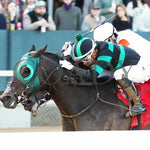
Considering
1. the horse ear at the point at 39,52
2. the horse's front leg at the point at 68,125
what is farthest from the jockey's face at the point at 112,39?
the horse's front leg at the point at 68,125

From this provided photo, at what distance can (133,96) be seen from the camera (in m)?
5.76

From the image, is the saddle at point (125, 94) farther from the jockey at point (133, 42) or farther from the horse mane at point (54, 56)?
the horse mane at point (54, 56)

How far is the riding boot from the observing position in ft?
18.8

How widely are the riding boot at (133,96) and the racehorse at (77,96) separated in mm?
122

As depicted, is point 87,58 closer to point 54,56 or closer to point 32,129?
point 54,56

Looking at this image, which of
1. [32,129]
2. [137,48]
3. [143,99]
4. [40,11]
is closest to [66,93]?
[143,99]

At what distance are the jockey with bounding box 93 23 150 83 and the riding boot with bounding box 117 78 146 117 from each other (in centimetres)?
12

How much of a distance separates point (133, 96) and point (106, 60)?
51 cm

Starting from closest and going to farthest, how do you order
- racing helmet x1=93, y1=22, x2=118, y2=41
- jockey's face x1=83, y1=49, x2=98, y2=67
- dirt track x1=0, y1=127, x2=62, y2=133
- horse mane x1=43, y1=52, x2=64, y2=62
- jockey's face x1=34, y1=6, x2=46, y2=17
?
jockey's face x1=83, y1=49, x2=98, y2=67 < horse mane x1=43, y1=52, x2=64, y2=62 < racing helmet x1=93, y1=22, x2=118, y2=41 < dirt track x1=0, y1=127, x2=62, y2=133 < jockey's face x1=34, y1=6, x2=46, y2=17

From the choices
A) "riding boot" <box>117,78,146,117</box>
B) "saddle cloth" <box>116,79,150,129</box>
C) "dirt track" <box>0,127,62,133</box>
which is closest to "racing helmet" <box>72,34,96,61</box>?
"riding boot" <box>117,78,146,117</box>

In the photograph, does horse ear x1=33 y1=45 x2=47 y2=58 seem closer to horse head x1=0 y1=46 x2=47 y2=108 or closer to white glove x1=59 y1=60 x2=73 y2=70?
horse head x1=0 y1=46 x2=47 y2=108

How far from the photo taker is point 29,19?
898cm
